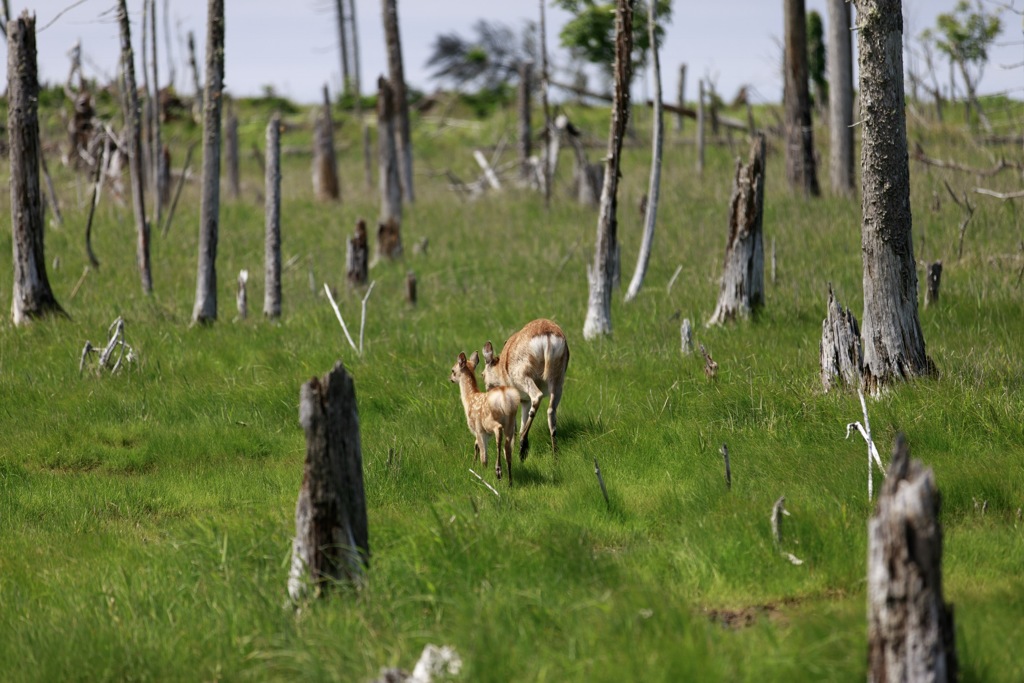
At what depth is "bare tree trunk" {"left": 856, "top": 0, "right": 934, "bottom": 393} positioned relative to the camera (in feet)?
25.6

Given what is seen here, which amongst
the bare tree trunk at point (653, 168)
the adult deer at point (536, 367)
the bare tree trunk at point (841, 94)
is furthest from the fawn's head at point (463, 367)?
the bare tree trunk at point (841, 94)

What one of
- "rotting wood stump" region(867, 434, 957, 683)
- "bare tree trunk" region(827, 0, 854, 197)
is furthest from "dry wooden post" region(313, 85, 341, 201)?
"rotting wood stump" region(867, 434, 957, 683)

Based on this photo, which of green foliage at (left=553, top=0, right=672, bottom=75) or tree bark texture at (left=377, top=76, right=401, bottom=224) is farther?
green foliage at (left=553, top=0, right=672, bottom=75)

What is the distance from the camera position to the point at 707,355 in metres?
8.57

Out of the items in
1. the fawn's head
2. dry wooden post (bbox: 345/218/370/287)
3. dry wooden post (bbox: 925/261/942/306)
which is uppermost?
dry wooden post (bbox: 345/218/370/287)

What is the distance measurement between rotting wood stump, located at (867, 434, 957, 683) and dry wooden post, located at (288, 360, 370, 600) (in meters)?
2.33

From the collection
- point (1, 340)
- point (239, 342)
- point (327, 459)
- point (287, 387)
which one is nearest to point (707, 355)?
point (287, 387)

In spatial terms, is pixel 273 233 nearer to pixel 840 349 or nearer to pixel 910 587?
pixel 840 349

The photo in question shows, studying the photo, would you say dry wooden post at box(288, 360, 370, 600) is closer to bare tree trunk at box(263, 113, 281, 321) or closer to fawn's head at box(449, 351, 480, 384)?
fawn's head at box(449, 351, 480, 384)

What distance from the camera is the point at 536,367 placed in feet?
25.2

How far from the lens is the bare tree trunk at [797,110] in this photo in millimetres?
18703

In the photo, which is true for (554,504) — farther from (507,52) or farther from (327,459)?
(507,52)

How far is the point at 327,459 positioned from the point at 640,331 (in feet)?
20.7

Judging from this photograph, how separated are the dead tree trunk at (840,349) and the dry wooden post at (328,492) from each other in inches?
176
